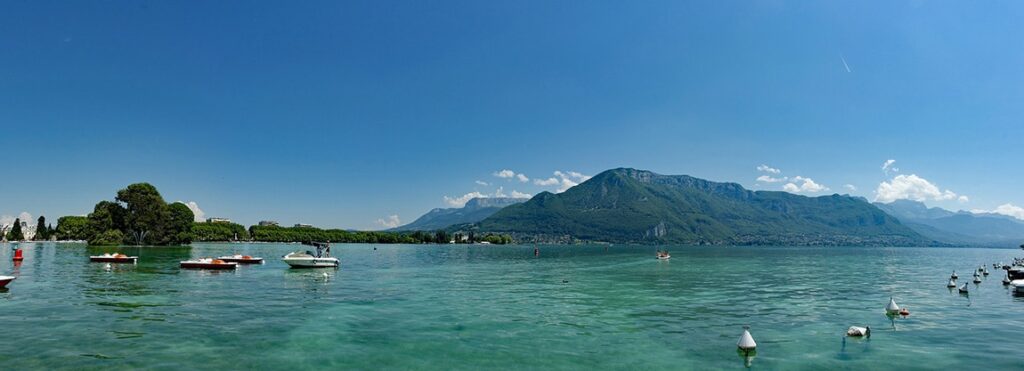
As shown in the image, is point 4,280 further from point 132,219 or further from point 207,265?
point 132,219

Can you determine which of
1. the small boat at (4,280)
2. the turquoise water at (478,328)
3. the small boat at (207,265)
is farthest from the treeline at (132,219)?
the small boat at (4,280)

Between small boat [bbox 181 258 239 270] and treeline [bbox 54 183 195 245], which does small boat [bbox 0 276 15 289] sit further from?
treeline [bbox 54 183 195 245]

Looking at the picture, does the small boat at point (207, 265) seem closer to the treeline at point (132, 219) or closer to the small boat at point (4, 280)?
the small boat at point (4, 280)

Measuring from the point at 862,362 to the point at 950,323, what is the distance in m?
16.8

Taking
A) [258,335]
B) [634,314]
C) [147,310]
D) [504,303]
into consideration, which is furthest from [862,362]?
[147,310]

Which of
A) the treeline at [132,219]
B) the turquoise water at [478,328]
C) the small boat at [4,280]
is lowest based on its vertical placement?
the turquoise water at [478,328]

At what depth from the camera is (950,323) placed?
108 ft

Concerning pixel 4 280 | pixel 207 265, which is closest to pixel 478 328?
pixel 4 280

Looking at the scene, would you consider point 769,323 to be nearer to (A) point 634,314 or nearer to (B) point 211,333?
(A) point 634,314

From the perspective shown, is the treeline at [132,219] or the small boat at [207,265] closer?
the small boat at [207,265]

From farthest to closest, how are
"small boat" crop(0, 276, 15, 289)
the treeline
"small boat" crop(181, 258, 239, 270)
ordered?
the treeline < "small boat" crop(181, 258, 239, 270) < "small boat" crop(0, 276, 15, 289)

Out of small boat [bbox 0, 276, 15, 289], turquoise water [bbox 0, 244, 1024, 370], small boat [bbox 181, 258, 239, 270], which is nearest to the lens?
turquoise water [bbox 0, 244, 1024, 370]

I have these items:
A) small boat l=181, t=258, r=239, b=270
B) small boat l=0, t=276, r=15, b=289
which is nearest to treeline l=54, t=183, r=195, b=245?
small boat l=181, t=258, r=239, b=270

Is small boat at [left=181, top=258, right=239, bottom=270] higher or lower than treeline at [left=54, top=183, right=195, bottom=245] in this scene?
lower
